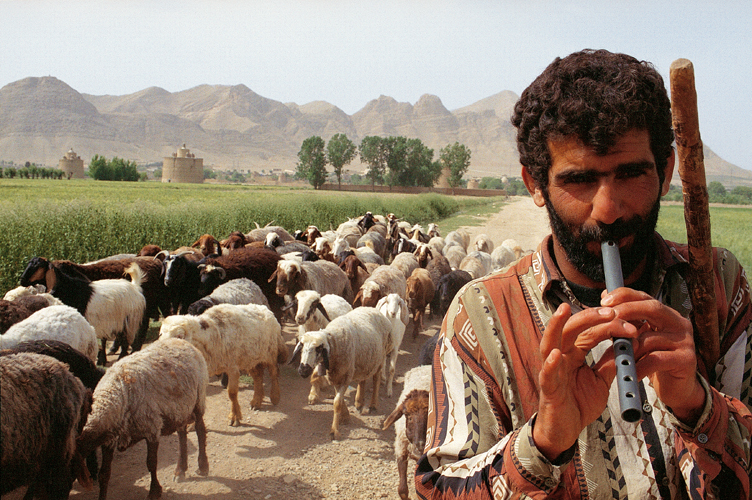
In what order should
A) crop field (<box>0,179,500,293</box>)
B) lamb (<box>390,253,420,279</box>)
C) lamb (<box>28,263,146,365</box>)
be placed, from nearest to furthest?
1. lamb (<box>28,263,146,365</box>)
2. crop field (<box>0,179,500,293</box>)
3. lamb (<box>390,253,420,279</box>)

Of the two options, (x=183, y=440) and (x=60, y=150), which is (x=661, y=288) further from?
(x=60, y=150)

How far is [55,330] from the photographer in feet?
19.0

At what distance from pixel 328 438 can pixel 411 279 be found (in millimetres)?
5154

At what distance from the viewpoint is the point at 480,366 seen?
57.1 inches

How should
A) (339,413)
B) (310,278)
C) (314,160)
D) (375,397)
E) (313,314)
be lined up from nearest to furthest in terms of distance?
(339,413) < (375,397) < (313,314) < (310,278) < (314,160)

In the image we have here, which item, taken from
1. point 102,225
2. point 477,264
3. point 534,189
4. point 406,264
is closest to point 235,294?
point 406,264

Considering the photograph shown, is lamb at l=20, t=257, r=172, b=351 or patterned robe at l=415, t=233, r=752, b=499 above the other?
patterned robe at l=415, t=233, r=752, b=499

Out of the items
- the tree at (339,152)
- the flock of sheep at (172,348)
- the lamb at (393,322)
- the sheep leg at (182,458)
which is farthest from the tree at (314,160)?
the sheep leg at (182,458)

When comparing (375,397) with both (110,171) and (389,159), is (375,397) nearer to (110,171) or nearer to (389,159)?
(389,159)

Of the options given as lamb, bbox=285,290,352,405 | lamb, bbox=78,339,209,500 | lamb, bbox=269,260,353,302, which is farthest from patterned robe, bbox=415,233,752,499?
lamb, bbox=269,260,353,302

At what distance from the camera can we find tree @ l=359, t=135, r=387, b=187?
8444 centimetres

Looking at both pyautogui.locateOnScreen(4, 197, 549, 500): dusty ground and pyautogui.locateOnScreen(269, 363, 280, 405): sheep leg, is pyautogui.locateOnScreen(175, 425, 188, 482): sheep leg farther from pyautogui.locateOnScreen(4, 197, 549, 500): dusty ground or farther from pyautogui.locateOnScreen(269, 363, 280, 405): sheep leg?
pyautogui.locateOnScreen(269, 363, 280, 405): sheep leg

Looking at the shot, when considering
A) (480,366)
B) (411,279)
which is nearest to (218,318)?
(411,279)

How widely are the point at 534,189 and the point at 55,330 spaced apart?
240 inches
